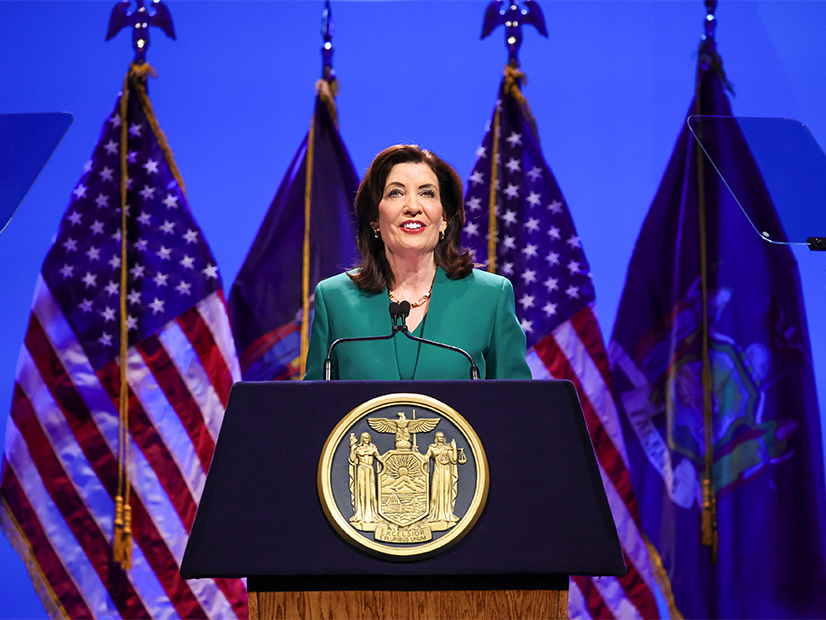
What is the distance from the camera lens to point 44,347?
354 centimetres

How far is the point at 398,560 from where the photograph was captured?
1211mm

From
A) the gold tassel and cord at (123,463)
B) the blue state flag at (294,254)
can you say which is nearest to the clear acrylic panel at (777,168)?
the blue state flag at (294,254)

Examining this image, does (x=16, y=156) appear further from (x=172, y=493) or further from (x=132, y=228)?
(x=172, y=493)

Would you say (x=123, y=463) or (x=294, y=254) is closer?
(x=123, y=463)

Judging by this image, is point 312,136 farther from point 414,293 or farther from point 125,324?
point 414,293

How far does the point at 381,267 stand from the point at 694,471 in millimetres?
2101

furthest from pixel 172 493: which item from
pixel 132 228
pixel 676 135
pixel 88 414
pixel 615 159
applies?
pixel 676 135

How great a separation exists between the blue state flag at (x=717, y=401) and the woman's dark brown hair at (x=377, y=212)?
5.60ft

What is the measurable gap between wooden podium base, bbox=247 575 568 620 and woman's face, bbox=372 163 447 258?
929mm

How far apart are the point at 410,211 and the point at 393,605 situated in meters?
1.01

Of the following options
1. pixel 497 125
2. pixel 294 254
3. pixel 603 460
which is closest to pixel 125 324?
pixel 294 254

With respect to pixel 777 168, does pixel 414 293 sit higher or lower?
lower

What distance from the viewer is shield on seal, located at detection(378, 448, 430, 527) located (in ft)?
4.07

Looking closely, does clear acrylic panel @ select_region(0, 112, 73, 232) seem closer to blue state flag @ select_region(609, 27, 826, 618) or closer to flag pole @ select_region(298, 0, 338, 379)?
flag pole @ select_region(298, 0, 338, 379)
